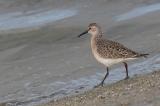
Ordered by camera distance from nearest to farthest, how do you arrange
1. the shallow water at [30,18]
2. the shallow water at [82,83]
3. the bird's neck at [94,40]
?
1. the bird's neck at [94,40]
2. the shallow water at [82,83]
3. the shallow water at [30,18]

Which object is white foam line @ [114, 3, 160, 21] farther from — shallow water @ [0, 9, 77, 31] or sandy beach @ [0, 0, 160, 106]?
shallow water @ [0, 9, 77, 31]

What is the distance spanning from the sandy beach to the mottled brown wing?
0.41m

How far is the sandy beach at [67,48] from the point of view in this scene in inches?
432

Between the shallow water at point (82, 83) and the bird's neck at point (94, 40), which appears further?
the shallow water at point (82, 83)

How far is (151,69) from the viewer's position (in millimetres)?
11508

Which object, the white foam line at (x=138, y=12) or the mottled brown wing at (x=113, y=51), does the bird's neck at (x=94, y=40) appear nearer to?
the mottled brown wing at (x=113, y=51)

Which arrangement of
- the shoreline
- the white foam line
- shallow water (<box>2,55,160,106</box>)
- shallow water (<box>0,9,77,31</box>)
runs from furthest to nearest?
shallow water (<box>0,9,77,31</box>)
the white foam line
shallow water (<box>2,55,160,106</box>)
the shoreline

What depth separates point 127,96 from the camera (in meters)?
8.17

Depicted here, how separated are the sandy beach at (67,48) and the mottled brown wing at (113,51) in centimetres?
41

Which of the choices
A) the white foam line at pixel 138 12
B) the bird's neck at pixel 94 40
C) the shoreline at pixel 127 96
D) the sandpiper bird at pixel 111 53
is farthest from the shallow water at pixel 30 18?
the shoreline at pixel 127 96

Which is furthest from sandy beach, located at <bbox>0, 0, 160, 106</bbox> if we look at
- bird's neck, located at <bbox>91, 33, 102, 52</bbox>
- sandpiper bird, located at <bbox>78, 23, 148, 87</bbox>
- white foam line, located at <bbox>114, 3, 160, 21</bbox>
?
bird's neck, located at <bbox>91, 33, 102, 52</bbox>

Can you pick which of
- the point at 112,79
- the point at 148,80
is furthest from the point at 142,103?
the point at 112,79

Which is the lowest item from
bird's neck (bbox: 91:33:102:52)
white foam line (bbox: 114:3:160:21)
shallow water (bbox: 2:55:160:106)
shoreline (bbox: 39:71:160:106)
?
shoreline (bbox: 39:71:160:106)

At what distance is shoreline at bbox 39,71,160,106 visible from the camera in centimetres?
777
